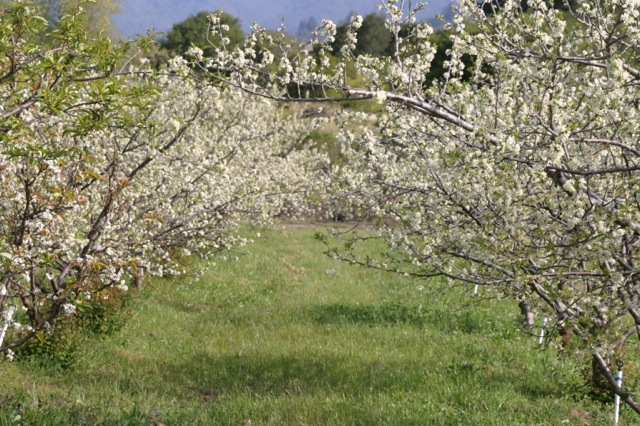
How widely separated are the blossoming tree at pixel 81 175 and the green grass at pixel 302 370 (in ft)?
3.14

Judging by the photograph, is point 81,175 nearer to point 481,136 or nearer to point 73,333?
point 481,136

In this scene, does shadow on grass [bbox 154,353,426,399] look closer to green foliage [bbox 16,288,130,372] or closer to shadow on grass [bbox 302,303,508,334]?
green foliage [bbox 16,288,130,372]

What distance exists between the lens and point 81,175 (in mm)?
4699

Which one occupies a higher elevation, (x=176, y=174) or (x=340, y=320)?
(x=176, y=174)

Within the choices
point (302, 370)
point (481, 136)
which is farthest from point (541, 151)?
point (302, 370)

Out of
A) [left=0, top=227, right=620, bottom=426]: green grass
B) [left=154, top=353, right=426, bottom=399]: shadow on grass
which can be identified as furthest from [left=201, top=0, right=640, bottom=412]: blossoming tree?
[left=154, top=353, right=426, bottom=399]: shadow on grass

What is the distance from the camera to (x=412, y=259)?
6.60 meters

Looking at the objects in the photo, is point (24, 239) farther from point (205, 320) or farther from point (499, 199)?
point (205, 320)

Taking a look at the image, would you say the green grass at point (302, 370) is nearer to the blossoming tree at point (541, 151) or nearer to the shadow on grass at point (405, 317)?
the shadow on grass at point (405, 317)

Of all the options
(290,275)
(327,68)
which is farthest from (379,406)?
(290,275)

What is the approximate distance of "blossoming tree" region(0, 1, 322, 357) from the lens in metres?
4.23

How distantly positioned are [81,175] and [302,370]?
4446 millimetres

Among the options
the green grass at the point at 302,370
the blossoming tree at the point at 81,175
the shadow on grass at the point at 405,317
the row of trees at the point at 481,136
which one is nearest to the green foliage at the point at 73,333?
the green grass at the point at 302,370

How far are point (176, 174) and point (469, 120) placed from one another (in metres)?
6.38
